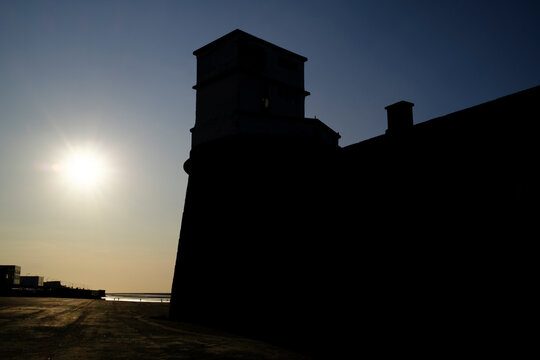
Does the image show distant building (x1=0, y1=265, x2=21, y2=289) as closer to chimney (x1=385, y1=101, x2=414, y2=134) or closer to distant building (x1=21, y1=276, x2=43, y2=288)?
distant building (x1=21, y1=276, x2=43, y2=288)

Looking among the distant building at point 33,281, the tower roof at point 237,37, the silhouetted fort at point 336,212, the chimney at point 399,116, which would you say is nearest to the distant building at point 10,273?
the distant building at point 33,281

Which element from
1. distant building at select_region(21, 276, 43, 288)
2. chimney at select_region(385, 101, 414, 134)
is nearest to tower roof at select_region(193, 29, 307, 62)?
chimney at select_region(385, 101, 414, 134)

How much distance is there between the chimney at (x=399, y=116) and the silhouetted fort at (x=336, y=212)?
0.05 metres

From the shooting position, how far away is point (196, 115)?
2316cm

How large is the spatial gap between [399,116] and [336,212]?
4560mm

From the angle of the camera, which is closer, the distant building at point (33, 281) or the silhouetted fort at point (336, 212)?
the silhouetted fort at point (336, 212)

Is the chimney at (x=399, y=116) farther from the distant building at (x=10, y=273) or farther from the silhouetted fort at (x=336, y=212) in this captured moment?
the distant building at (x=10, y=273)

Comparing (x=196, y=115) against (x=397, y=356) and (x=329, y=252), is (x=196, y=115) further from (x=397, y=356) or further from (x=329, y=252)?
(x=397, y=356)

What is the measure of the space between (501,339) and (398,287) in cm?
317

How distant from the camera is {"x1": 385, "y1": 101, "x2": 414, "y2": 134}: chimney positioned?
1725cm

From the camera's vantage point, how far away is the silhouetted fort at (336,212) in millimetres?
11227

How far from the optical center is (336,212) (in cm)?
1590

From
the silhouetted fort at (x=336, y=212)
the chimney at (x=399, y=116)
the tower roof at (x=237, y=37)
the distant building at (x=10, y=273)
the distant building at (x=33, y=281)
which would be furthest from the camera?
the distant building at (x=33, y=281)

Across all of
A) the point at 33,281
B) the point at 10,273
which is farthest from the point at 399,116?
the point at 33,281
